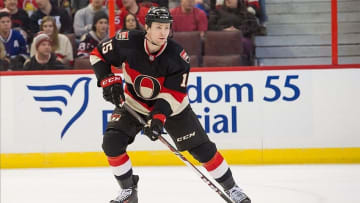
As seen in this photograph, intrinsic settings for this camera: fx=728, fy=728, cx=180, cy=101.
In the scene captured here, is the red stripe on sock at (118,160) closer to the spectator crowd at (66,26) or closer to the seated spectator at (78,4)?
the spectator crowd at (66,26)

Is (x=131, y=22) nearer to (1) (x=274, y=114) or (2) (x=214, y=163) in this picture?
(1) (x=274, y=114)

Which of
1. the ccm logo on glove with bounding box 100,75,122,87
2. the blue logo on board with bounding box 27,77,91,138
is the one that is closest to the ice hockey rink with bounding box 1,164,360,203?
the blue logo on board with bounding box 27,77,91,138

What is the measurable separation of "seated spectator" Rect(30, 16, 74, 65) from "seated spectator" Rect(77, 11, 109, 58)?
0.11 m

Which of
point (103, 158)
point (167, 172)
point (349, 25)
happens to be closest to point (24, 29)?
point (103, 158)

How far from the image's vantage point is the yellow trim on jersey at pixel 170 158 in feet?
20.0

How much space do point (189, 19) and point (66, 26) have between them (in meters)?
1.07

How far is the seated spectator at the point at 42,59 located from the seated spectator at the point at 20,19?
0.30 ft

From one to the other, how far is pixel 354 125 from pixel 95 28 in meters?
2.35

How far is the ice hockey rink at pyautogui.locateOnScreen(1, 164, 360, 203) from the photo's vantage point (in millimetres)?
4734

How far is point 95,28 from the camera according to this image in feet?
20.6

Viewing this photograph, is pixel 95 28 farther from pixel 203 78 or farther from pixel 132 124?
pixel 132 124

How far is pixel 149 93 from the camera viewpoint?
4.05 meters

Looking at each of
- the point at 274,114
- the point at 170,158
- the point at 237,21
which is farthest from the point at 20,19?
the point at 274,114

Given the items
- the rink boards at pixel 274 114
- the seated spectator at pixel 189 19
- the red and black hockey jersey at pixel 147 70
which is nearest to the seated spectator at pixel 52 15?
the rink boards at pixel 274 114
